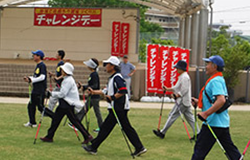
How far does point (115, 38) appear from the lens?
23.1 m

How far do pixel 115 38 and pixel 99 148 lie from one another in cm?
1509

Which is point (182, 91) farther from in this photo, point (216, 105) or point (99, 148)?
point (216, 105)

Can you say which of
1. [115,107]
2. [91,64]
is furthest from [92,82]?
[115,107]

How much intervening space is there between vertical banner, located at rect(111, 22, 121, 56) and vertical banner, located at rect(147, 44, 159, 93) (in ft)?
17.5

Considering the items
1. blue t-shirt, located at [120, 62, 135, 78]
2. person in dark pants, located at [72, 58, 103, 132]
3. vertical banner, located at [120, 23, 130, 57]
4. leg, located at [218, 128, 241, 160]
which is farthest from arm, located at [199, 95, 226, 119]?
vertical banner, located at [120, 23, 130, 57]

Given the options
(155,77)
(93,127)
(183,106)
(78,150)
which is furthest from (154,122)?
(155,77)

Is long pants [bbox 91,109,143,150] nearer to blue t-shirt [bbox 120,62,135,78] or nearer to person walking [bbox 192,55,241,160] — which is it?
person walking [bbox 192,55,241,160]

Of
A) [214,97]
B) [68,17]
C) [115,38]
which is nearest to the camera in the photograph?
[214,97]

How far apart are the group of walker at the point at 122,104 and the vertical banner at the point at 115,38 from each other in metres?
11.9

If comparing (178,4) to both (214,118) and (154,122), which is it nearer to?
(154,122)

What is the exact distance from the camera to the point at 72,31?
2361 centimetres

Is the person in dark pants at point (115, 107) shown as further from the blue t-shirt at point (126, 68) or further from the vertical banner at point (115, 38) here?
the vertical banner at point (115, 38)

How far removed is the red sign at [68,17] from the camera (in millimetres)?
23109

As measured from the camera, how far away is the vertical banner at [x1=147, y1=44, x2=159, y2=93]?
1795 centimetres
